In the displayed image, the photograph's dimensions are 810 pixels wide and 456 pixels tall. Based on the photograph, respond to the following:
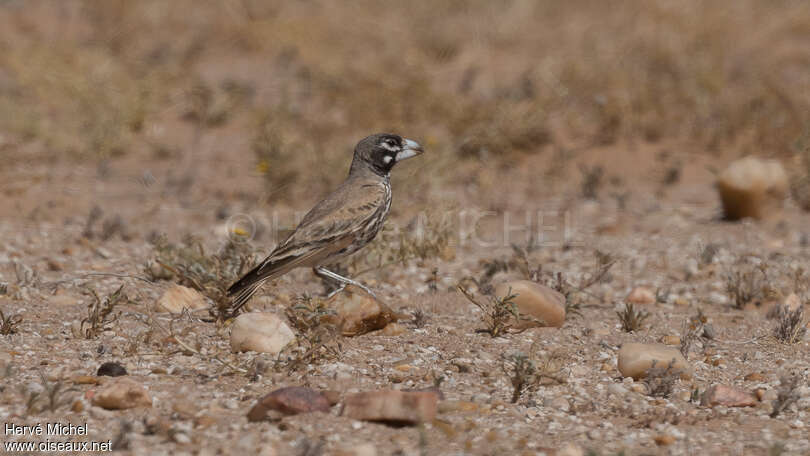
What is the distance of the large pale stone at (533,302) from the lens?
539 cm

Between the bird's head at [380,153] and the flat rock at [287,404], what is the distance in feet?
7.46

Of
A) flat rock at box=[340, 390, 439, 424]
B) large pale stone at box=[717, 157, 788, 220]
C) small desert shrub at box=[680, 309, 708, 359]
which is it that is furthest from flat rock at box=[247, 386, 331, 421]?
large pale stone at box=[717, 157, 788, 220]

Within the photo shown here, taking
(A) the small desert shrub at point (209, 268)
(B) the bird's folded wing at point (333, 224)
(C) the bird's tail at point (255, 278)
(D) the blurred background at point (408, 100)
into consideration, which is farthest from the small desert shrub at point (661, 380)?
(D) the blurred background at point (408, 100)

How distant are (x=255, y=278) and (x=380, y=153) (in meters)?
1.42

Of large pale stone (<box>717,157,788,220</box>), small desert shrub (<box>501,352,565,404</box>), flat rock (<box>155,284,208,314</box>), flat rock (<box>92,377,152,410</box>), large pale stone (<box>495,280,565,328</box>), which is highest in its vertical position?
large pale stone (<box>717,157,788,220</box>)

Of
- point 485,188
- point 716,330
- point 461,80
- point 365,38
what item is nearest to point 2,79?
point 365,38

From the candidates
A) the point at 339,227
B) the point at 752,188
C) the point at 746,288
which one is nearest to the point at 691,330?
the point at 746,288

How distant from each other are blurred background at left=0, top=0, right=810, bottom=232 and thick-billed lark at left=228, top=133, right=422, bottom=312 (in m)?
1.66

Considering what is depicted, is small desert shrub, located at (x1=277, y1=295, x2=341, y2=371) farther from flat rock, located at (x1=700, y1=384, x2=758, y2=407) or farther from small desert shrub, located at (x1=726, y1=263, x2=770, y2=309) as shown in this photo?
small desert shrub, located at (x1=726, y1=263, x2=770, y2=309)

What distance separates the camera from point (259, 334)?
485 cm

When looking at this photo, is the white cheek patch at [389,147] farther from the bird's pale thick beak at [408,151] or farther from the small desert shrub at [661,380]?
the small desert shrub at [661,380]

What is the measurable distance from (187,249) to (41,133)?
5.07m

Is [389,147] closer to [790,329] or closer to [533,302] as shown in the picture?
[533,302]

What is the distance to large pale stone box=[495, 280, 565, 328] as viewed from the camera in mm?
5391
